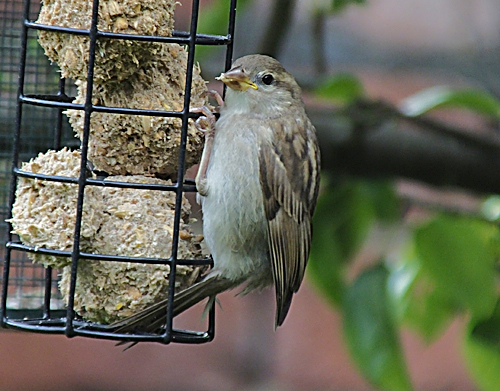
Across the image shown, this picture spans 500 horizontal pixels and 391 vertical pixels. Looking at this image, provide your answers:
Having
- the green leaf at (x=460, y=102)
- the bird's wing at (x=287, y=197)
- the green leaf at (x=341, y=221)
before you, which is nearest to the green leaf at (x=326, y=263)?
the green leaf at (x=341, y=221)

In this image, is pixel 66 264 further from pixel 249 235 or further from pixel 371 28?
pixel 371 28

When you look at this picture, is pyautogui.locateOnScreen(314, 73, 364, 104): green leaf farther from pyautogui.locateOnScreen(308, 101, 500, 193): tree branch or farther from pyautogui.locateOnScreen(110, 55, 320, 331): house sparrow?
pyautogui.locateOnScreen(110, 55, 320, 331): house sparrow

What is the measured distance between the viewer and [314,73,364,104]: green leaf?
3961 mm

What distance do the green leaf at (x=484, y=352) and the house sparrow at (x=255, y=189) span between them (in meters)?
0.71

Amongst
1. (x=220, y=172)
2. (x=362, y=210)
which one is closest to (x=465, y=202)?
(x=362, y=210)

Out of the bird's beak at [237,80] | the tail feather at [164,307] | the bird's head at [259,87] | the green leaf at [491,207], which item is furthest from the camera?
the green leaf at [491,207]

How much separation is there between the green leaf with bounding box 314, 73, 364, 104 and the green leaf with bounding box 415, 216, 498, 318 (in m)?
0.73

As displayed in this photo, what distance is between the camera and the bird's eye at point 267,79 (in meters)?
3.47

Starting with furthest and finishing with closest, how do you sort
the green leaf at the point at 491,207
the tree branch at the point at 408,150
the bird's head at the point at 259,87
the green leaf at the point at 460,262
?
the tree branch at the point at 408,150 < the green leaf at the point at 491,207 < the green leaf at the point at 460,262 < the bird's head at the point at 259,87

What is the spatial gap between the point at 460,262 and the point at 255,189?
2.98 feet

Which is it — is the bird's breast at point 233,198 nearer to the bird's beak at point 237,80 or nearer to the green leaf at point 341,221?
the bird's beak at point 237,80

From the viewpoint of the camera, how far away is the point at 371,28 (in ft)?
22.3

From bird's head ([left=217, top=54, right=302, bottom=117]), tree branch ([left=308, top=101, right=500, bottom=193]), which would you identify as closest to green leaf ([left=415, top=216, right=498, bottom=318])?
tree branch ([left=308, top=101, right=500, bottom=193])

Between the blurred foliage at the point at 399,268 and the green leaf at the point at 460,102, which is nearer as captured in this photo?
the blurred foliage at the point at 399,268
